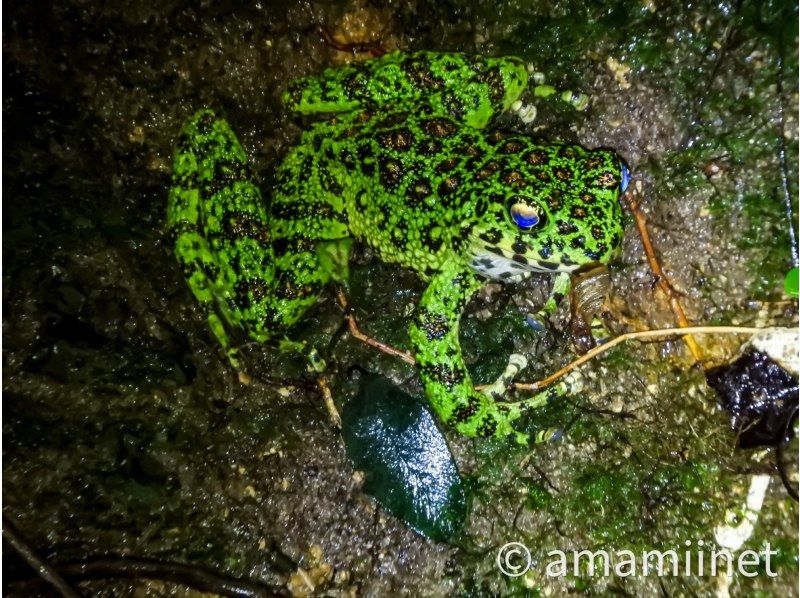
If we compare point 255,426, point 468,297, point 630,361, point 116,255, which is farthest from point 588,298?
point 116,255

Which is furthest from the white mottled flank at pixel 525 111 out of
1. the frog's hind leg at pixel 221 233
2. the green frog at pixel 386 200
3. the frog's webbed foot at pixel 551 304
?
the frog's hind leg at pixel 221 233

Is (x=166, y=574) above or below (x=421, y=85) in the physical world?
below

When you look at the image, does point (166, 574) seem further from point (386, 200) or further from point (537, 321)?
point (537, 321)

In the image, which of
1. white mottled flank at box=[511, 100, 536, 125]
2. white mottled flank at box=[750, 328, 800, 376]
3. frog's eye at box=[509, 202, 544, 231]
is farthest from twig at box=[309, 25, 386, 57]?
white mottled flank at box=[750, 328, 800, 376]

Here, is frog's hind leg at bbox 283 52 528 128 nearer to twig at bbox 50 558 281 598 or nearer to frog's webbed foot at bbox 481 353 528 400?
frog's webbed foot at bbox 481 353 528 400

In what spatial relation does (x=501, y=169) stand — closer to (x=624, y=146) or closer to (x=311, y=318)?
(x=624, y=146)

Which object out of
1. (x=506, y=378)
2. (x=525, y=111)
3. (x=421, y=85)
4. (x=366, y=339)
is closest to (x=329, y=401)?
(x=366, y=339)
